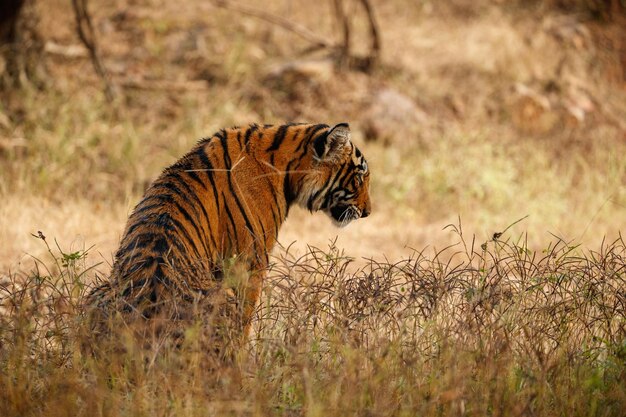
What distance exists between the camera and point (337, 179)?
17.9 ft

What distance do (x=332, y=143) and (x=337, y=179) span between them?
27 cm

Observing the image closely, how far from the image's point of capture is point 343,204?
556cm

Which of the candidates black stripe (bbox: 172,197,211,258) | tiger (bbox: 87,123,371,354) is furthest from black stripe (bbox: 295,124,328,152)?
black stripe (bbox: 172,197,211,258)

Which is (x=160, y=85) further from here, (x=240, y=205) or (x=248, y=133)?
(x=240, y=205)

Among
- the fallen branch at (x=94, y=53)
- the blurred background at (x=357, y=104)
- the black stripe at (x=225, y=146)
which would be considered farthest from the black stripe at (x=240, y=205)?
the fallen branch at (x=94, y=53)

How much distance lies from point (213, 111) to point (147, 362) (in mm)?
7918

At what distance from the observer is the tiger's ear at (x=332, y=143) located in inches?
205

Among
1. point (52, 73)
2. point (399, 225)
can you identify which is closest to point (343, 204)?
point (399, 225)

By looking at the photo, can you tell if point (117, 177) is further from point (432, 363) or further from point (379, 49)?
point (432, 363)

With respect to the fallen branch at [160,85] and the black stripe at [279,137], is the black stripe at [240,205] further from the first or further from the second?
the fallen branch at [160,85]

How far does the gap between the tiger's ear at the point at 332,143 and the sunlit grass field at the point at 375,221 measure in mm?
614

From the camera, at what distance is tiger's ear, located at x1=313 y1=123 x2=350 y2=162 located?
5.20 meters

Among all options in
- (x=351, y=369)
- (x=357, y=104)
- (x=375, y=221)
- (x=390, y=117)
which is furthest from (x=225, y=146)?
(x=357, y=104)

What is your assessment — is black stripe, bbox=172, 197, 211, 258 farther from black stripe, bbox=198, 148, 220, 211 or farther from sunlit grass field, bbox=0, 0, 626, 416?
sunlit grass field, bbox=0, 0, 626, 416
